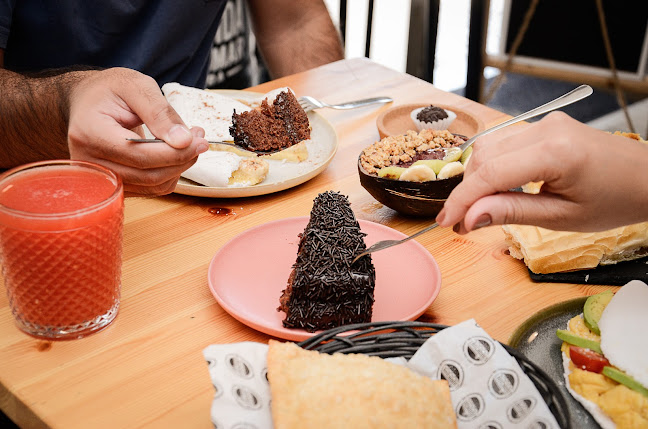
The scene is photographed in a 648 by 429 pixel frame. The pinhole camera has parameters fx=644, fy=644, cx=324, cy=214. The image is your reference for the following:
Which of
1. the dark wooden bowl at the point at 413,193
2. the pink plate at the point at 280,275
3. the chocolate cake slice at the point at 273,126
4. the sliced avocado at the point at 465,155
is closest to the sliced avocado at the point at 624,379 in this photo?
the pink plate at the point at 280,275

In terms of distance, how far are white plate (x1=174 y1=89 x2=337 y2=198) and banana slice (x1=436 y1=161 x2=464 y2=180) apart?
399 mm

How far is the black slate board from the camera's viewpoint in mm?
1440

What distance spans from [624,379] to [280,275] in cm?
72

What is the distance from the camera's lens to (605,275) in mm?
1452

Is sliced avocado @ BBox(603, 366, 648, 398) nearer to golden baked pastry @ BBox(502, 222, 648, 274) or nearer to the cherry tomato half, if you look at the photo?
the cherry tomato half

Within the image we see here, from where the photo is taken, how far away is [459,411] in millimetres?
1044

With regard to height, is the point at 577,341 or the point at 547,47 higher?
the point at 577,341

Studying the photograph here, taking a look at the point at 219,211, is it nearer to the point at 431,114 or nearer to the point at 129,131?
the point at 129,131

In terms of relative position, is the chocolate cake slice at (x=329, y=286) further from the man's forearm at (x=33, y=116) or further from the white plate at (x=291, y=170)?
the man's forearm at (x=33, y=116)

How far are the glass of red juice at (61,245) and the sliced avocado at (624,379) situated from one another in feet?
3.03

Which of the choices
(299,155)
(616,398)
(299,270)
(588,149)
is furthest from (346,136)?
(616,398)

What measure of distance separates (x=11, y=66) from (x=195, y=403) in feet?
5.56

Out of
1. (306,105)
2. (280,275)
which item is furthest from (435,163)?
(306,105)

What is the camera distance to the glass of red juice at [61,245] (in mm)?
1146
